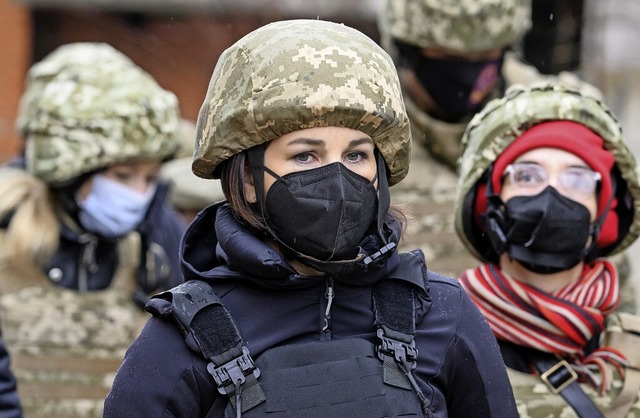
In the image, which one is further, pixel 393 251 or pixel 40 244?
pixel 40 244

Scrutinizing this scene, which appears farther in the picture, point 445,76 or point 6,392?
point 445,76

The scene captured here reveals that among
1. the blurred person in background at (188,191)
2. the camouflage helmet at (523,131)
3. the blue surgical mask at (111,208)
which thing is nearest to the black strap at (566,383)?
the camouflage helmet at (523,131)

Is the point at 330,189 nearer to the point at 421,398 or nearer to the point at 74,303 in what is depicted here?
the point at 421,398

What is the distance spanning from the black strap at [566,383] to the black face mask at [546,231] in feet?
0.97

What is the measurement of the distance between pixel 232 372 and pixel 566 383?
54.5 inches

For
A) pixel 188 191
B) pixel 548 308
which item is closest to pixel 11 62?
pixel 188 191

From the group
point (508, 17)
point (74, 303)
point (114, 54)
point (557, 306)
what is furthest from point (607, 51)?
point (557, 306)

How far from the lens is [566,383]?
4.09 m

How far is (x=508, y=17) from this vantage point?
637 centimetres

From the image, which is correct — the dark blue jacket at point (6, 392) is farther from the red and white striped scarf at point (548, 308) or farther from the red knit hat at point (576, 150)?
the red knit hat at point (576, 150)

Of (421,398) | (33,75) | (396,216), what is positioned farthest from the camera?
(33,75)

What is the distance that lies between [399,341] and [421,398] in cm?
15

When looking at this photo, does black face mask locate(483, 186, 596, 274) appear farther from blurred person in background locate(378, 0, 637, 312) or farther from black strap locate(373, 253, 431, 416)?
blurred person in background locate(378, 0, 637, 312)

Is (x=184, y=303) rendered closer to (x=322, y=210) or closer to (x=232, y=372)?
(x=232, y=372)
